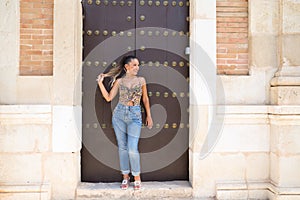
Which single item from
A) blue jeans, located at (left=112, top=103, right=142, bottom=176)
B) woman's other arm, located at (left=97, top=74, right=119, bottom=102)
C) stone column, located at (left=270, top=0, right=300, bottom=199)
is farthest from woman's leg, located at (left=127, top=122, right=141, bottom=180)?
stone column, located at (left=270, top=0, right=300, bottom=199)

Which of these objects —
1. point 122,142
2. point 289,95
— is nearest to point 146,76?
point 122,142

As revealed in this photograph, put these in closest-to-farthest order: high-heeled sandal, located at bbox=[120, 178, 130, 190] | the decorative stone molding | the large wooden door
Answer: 1. the decorative stone molding
2. high-heeled sandal, located at bbox=[120, 178, 130, 190]
3. the large wooden door

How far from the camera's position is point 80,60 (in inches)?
156

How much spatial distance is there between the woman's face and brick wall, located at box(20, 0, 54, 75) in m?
0.89

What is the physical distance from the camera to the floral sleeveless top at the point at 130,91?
3.80 metres

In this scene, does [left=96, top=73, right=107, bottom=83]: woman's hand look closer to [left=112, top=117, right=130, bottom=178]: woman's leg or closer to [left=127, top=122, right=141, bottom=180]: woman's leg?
[left=112, top=117, right=130, bottom=178]: woman's leg

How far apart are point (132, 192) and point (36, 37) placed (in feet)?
6.90

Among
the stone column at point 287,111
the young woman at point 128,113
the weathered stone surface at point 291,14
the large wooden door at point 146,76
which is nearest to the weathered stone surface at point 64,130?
the large wooden door at point 146,76

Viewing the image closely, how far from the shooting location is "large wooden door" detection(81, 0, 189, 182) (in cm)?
411

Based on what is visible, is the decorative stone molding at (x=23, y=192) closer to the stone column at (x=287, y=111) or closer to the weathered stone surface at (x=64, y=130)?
the weathered stone surface at (x=64, y=130)

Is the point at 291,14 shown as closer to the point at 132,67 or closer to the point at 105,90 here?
the point at 132,67

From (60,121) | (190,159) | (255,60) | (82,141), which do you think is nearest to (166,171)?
(190,159)

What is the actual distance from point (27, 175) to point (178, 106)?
6.35 ft

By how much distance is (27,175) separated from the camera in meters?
3.73
